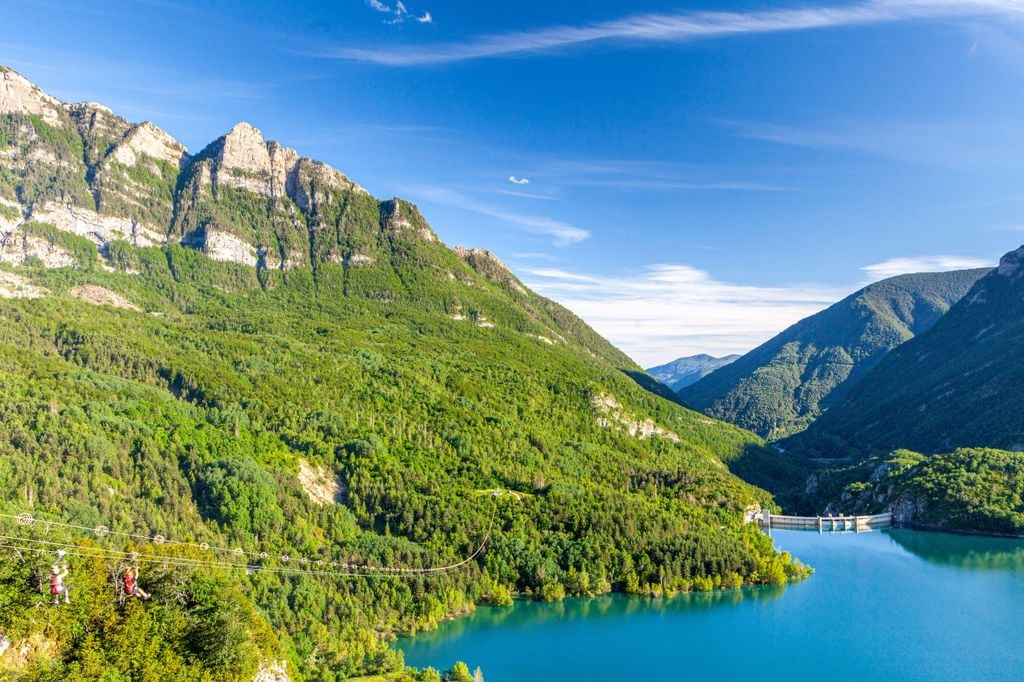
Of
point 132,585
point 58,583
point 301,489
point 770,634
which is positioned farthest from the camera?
point 301,489

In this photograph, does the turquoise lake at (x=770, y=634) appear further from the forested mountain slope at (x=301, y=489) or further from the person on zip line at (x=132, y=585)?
the person on zip line at (x=132, y=585)

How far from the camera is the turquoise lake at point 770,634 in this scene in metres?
71.8

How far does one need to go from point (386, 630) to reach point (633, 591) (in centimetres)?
3646

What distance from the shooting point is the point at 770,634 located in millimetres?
81750

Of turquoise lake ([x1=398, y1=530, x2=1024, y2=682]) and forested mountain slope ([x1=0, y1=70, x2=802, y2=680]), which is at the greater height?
forested mountain slope ([x1=0, y1=70, x2=802, y2=680])

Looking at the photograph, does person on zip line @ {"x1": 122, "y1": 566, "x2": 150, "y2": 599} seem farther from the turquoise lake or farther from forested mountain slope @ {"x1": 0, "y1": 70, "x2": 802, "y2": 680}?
the turquoise lake

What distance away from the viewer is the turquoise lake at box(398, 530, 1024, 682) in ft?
236

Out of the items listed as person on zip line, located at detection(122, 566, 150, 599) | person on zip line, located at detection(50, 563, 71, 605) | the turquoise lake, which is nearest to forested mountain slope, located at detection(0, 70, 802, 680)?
person on zip line, located at detection(122, 566, 150, 599)

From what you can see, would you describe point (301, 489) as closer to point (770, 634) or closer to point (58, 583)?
point (58, 583)

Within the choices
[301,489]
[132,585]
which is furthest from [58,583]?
[301,489]

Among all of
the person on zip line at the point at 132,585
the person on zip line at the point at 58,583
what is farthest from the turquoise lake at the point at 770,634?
the person on zip line at the point at 58,583

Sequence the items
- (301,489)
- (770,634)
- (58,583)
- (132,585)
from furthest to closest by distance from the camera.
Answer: (301,489)
(770,634)
(132,585)
(58,583)

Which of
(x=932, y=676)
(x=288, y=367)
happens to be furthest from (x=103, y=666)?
(x=288, y=367)

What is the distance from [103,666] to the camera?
38.5 m
